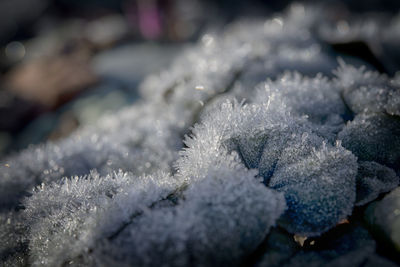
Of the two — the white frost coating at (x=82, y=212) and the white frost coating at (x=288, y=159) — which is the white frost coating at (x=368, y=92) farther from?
the white frost coating at (x=82, y=212)

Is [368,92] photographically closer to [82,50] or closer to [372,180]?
[372,180]

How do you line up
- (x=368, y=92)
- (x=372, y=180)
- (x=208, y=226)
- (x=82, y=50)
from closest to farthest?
(x=208, y=226) → (x=372, y=180) → (x=368, y=92) → (x=82, y=50)

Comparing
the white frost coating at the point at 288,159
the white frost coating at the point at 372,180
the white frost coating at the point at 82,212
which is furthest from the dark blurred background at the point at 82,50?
the white frost coating at the point at 372,180

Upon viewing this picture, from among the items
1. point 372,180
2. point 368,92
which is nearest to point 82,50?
point 368,92

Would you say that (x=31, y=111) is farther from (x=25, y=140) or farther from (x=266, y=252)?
(x=266, y=252)

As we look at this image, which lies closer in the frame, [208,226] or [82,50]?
[208,226]

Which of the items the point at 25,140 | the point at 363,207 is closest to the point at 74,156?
the point at 363,207

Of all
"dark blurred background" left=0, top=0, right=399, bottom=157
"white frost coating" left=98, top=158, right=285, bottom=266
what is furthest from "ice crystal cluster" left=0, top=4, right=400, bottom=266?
"dark blurred background" left=0, top=0, right=399, bottom=157
